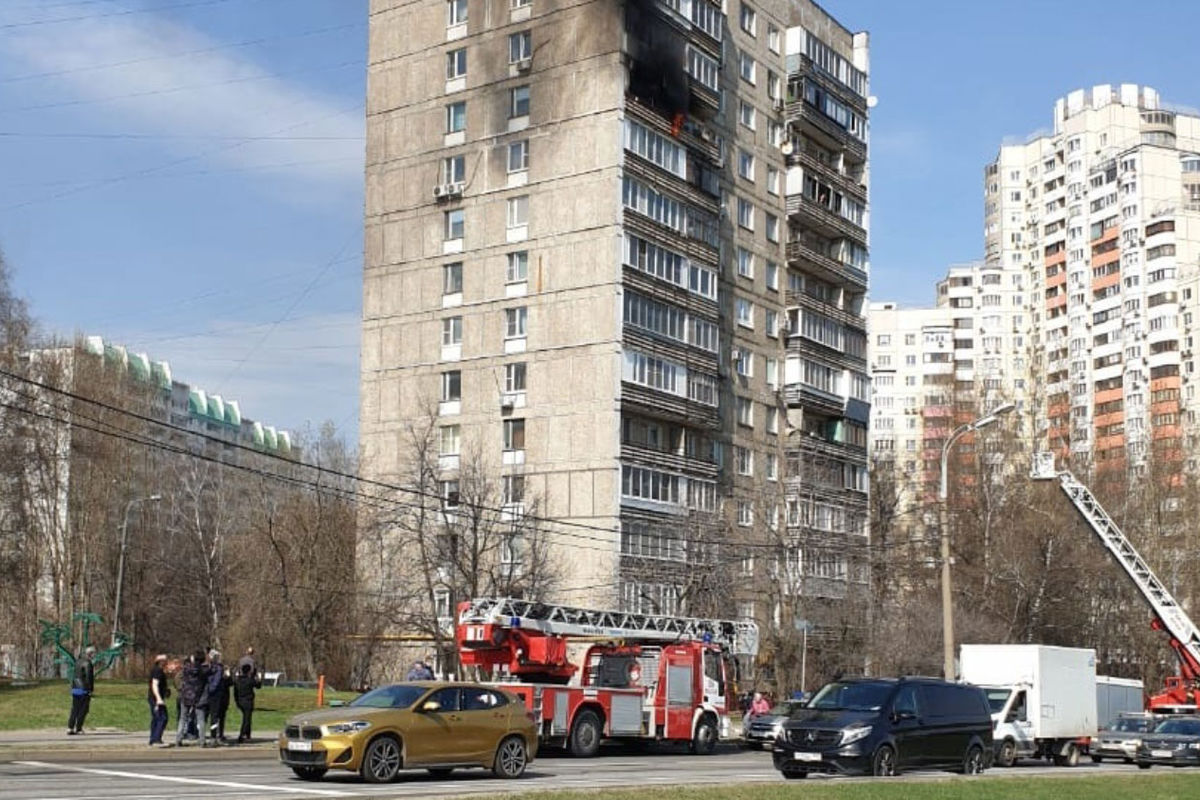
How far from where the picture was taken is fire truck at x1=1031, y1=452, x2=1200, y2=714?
58094 mm

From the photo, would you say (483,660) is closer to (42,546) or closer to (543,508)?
(543,508)

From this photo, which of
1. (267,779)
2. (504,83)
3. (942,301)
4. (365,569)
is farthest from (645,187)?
(942,301)

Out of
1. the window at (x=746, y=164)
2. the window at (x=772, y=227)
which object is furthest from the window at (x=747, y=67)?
the window at (x=772, y=227)

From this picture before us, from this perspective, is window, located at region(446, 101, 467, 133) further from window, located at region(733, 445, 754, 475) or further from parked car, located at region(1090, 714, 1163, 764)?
parked car, located at region(1090, 714, 1163, 764)

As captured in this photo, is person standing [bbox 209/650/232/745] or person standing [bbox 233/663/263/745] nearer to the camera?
person standing [bbox 209/650/232/745]

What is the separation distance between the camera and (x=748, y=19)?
271ft

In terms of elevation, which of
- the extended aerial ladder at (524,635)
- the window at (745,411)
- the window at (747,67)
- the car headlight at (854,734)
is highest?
the window at (747,67)

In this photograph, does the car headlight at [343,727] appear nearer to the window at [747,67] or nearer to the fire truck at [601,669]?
the fire truck at [601,669]

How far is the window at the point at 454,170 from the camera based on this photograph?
73.6 meters

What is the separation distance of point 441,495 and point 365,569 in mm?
7026

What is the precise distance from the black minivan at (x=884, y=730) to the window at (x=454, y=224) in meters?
47.6

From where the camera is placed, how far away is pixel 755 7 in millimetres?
83125

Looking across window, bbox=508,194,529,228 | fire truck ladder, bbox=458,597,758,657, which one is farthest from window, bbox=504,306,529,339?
fire truck ladder, bbox=458,597,758,657

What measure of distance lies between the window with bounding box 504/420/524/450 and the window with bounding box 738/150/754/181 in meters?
19.5
